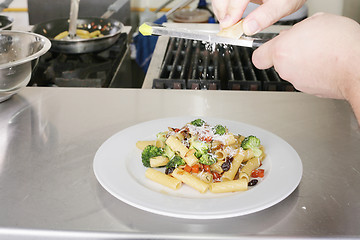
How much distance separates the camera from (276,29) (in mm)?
2459

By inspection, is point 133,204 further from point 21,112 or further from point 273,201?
point 21,112

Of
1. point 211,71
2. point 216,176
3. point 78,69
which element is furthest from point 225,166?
point 78,69

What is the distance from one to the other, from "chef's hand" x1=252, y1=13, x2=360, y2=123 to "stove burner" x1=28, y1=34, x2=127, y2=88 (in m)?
1.18

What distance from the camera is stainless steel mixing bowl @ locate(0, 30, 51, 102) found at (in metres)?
1.22

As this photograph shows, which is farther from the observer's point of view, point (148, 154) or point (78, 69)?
point (78, 69)

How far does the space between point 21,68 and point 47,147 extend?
299 millimetres

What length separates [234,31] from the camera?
956mm

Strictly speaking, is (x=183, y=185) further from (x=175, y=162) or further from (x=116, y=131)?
(x=116, y=131)

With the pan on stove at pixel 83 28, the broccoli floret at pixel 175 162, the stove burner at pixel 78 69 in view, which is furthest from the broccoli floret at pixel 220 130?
the pan on stove at pixel 83 28

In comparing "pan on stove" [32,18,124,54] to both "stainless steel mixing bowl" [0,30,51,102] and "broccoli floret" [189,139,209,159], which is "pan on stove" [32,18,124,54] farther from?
"broccoli floret" [189,139,209,159]

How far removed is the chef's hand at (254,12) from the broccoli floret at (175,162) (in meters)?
0.29

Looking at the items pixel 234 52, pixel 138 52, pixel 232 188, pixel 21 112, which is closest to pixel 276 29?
pixel 234 52

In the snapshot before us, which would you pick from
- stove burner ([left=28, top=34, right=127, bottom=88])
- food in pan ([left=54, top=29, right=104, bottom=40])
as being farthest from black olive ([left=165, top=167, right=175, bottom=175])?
food in pan ([left=54, top=29, right=104, bottom=40])

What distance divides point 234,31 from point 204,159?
279mm
